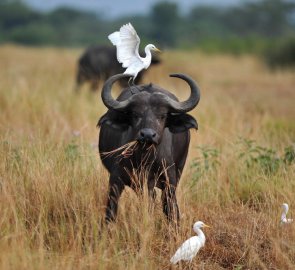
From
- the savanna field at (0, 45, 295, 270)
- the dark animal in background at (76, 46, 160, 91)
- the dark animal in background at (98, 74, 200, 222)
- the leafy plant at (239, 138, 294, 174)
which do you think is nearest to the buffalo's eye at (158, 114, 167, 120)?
the dark animal in background at (98, 74, 200, 222)

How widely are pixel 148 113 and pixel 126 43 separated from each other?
89 centimetres

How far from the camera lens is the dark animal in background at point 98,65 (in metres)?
15.6

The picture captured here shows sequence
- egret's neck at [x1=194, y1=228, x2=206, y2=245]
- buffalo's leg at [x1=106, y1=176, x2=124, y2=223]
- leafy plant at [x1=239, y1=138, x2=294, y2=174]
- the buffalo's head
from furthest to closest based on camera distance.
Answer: leafy plant at [x1=239, y1=138, x2=294, y2=174] < buffalo's leg at [x1=106, y1=176, x2=124, y2=223] < the buffalo's head < egret's neck at [x1=194, y1=228, x2=206, y2=245]

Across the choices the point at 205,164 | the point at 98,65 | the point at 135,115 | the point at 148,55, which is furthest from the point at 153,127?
the point at 98,65

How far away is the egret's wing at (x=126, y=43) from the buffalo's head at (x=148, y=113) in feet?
1.45

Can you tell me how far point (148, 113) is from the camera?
238 inches

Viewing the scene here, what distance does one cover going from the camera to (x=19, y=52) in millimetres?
27766

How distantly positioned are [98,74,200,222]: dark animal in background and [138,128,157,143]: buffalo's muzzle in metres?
0.10

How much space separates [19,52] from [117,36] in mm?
21610

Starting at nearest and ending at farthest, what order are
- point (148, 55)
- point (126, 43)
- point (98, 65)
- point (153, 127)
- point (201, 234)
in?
point (201, 234) → point (153, 127) → point (126, 43) → point (148, 55) → point (98, 65)

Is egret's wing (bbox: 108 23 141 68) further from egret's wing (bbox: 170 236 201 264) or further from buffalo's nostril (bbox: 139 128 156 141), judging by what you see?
egret's wing (bbox: 170 236 201 264)

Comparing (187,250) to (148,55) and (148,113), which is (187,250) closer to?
(148,113)

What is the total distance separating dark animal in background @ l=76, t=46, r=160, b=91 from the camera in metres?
15.6

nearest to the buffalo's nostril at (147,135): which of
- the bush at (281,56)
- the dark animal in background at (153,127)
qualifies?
the dark animal in background at (153,127)
